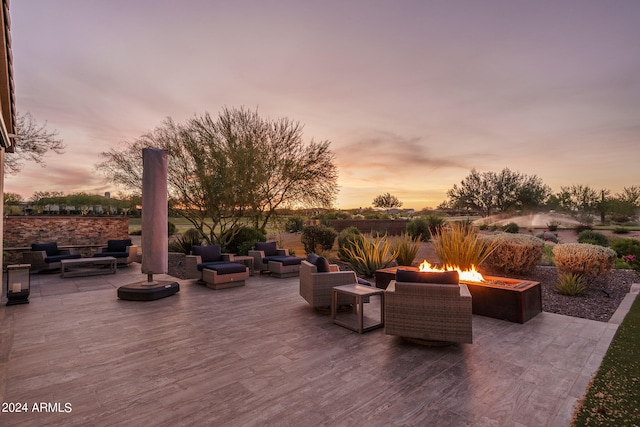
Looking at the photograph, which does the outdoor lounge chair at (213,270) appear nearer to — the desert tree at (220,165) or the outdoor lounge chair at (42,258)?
the desert tree at (220,165)

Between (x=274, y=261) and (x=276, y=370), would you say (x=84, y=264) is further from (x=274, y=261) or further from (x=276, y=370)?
(x=276, y=370)

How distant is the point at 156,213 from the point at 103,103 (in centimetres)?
584

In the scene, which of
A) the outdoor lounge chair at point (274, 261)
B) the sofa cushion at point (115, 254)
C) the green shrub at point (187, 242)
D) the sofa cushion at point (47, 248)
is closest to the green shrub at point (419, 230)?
the outdoor lounge chair at point (274, 261)

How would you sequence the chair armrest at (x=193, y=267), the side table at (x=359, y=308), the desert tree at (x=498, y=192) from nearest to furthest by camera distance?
the side table at (x=359, y=308), the chair armrest at (x=193, y=267), the desert tree at (x=498, y=192)

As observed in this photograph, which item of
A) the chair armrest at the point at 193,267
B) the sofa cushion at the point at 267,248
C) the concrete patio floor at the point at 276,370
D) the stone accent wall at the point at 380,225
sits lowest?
the concrete patio floor at the point at 276,370

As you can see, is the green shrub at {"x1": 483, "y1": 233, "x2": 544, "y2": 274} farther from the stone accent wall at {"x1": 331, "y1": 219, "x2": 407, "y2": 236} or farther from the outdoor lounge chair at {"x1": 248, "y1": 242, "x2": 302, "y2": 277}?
the stone accent wall at {"x1": 331, "y1": 219, "x2": 407, "y2": 236}

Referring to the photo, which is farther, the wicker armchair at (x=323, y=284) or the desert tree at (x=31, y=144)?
the desert tree at (x=31, y=144)

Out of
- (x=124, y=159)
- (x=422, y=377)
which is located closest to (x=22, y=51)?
(x=124, y=159)

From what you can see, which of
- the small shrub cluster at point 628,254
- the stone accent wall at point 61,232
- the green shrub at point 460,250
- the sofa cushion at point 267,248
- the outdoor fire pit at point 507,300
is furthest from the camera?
the stone accent wall at point 61,232

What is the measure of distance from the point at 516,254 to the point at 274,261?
19.1ft

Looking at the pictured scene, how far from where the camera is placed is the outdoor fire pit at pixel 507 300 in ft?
14.2

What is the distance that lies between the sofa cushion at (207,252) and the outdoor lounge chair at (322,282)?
11.3 feet

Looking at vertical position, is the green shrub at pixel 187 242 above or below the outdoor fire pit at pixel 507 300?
above

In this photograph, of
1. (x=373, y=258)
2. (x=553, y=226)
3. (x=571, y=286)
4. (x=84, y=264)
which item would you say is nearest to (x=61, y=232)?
(x=84, y=264)
